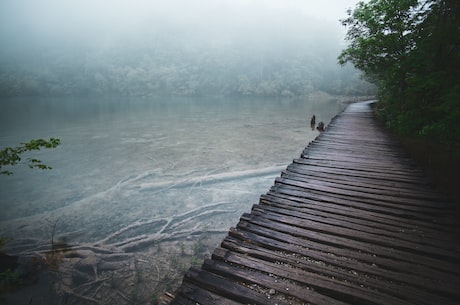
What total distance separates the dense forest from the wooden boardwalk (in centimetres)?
265

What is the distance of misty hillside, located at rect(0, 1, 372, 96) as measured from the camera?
104250 mm

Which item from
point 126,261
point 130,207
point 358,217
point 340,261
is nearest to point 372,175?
point 358,217

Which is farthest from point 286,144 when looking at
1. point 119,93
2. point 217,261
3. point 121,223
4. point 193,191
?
point 119,93

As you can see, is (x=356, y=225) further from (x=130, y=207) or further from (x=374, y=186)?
(x=130, y=207)

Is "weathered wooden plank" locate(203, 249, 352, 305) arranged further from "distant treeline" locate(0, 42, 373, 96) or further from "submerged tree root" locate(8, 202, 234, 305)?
"distant treeline" locate(0, 42, 373, 96)

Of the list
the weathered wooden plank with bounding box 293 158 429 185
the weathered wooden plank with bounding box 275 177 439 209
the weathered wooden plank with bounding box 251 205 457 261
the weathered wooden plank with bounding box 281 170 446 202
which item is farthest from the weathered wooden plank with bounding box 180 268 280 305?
the weathered wooden plank with bounding box 293 158 429 185

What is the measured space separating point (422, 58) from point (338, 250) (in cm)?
875

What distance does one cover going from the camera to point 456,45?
25.7 feet

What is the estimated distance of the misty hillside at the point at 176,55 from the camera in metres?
104

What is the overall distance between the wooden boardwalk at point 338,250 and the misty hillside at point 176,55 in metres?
87.8

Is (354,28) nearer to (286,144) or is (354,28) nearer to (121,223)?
(286,144)

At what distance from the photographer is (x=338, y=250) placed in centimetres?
311

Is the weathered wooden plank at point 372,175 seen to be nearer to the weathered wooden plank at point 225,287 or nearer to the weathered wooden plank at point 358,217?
the weathered wooden plank at point 358,217

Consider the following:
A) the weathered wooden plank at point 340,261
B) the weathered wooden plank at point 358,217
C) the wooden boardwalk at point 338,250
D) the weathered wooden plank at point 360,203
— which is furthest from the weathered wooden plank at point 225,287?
the weathered wooden plank at point 360,203
